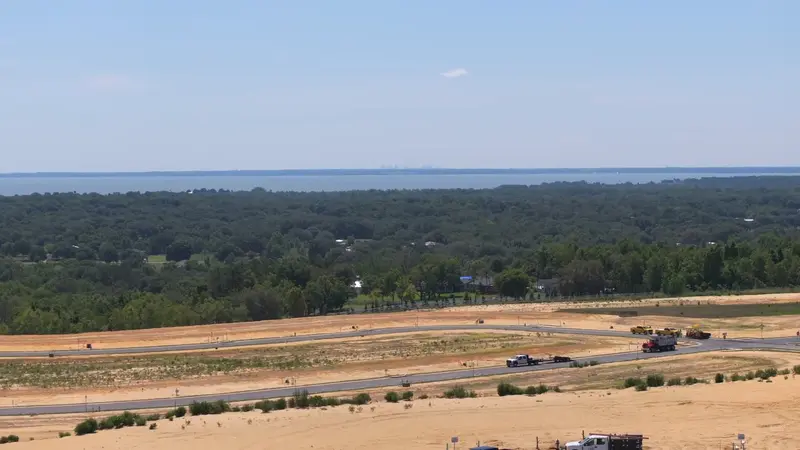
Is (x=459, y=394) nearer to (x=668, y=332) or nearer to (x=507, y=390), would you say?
(x=507, y=390)

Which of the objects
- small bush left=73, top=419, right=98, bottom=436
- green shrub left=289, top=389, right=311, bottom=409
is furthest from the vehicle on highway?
small bush left=73, top=419, right=98, bottom=436

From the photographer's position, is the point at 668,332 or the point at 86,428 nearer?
the point at 86,428

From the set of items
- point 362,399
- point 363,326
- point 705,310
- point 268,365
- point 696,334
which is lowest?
point 363,326

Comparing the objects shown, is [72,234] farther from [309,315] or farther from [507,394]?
[507,394]

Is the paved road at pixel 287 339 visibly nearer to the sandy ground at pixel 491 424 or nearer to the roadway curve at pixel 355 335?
the roadway curve at pixel 355 335

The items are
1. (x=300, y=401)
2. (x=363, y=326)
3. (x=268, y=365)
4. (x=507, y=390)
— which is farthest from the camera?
(x=363, y=326)

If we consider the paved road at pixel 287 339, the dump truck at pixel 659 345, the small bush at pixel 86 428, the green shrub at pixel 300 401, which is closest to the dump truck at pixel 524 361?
the dump truck at pixel 659 345

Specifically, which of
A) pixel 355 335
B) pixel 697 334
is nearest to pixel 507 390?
pixel 697 334
